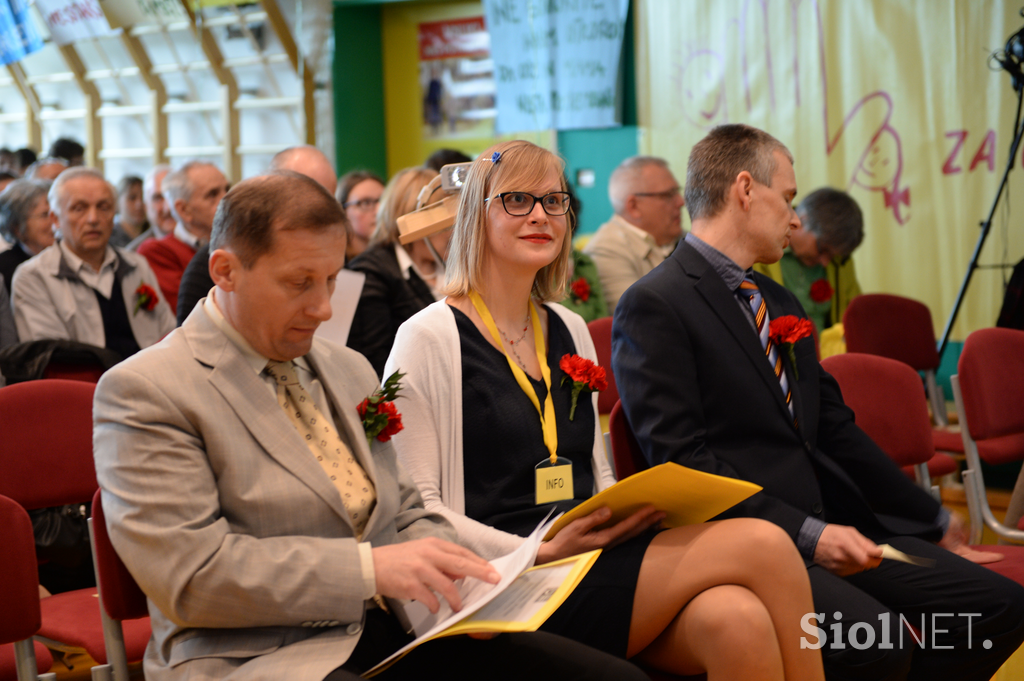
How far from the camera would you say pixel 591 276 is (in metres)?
4.51

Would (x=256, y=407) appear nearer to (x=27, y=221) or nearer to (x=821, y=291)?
(x=27, y=221)

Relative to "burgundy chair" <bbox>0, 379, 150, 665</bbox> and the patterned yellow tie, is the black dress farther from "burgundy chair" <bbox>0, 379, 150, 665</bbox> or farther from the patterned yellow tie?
"burgundy chair" <bbox>0, 379, 150, 665</bbox>

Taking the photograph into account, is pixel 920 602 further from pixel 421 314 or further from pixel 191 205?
pixel 191 205

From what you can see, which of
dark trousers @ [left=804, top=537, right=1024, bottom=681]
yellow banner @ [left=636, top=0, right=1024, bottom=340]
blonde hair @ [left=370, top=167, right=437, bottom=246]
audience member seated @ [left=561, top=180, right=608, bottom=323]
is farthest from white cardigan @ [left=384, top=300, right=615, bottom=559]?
yellow banner @ [left=636, top=0, right=1024, bottom=340]

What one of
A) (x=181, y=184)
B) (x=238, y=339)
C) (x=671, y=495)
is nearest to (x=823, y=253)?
(x=181, y=184)

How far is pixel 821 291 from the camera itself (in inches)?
181

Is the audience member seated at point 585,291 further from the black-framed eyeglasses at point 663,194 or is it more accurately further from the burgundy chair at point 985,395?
the burgundy chair at point 985,395

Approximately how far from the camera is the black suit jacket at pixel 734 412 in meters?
1.98

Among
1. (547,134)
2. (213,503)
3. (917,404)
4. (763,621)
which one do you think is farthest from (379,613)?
(547,134)

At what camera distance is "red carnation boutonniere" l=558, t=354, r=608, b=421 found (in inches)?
81.0

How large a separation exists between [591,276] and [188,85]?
5.55 metres

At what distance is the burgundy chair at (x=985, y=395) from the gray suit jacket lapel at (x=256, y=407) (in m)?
2.33

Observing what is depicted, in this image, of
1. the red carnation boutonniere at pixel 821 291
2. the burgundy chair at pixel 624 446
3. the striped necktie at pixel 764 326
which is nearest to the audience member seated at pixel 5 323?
the burgundy chair at pixel 624 446
